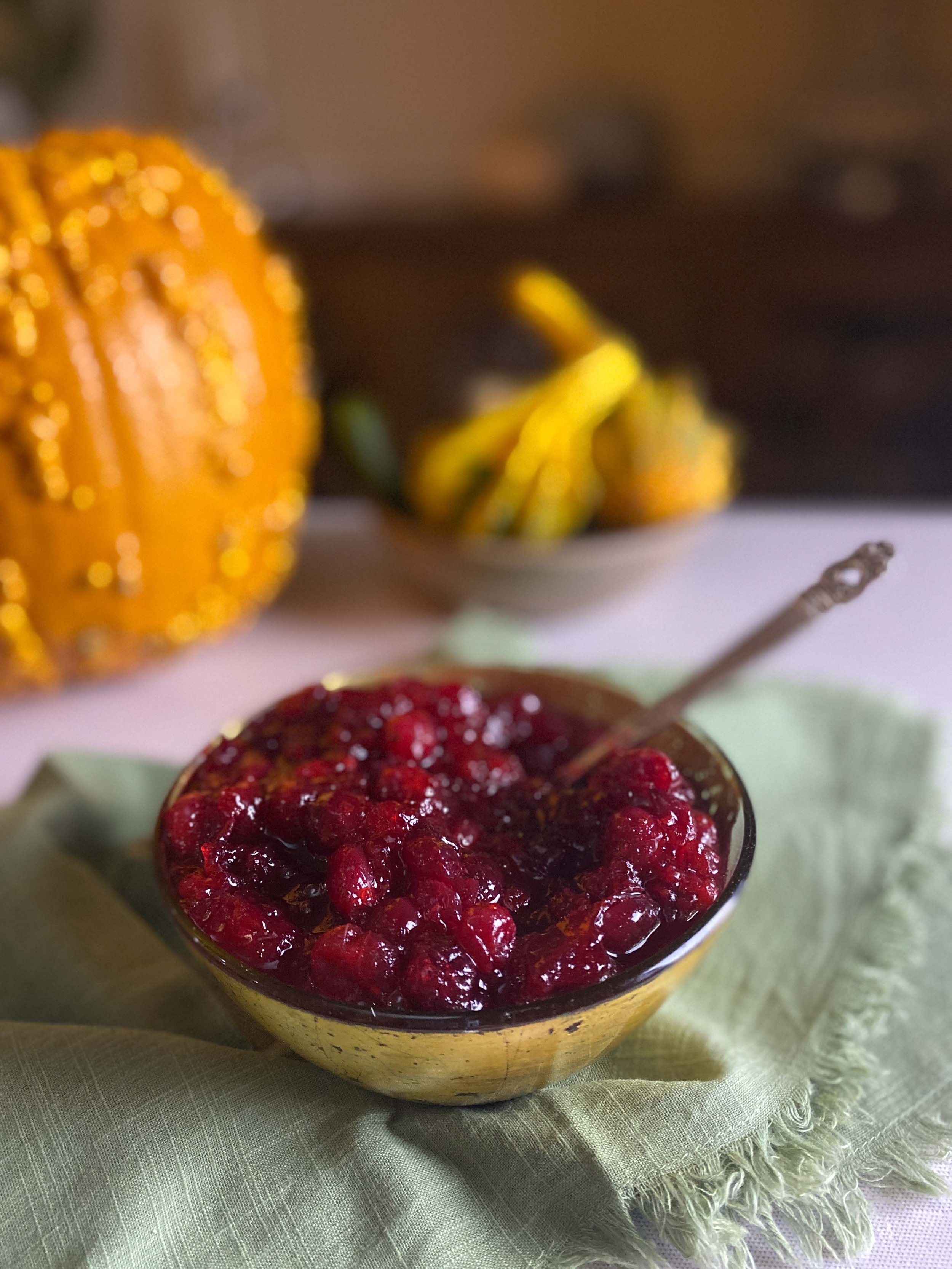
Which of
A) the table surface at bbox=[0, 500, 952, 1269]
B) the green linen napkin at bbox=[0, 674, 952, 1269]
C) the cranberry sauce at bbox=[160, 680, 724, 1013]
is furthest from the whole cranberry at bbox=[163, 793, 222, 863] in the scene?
the table surface at bbox=[0, 500, 952, 1269]

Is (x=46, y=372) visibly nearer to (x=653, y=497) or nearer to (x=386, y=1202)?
(x=653, y=497)

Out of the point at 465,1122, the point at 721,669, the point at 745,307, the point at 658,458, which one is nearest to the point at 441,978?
the point at 465,1122

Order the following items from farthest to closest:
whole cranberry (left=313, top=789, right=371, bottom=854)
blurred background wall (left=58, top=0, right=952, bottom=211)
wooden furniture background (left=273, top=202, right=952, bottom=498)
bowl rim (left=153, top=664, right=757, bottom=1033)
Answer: blurred background wall (left=58, top=0, right=952, bottom=211), wooden furniture background (left=273, top=202, right=952, bottom=498), whole cranberry (left=313, top=789, right=371, bottom=854), bowl rim (left=153, top=664, right=757, bottom=1033)

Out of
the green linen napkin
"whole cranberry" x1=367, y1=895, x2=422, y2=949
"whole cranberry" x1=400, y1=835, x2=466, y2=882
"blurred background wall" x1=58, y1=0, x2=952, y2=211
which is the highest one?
"blurred background wall" x1=58, y1=0, x2=952, y2=211

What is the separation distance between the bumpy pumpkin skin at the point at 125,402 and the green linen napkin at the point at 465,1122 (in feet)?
1.10

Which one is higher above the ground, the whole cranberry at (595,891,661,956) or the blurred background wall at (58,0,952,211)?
the blurred background wall at (58,0,952,211)

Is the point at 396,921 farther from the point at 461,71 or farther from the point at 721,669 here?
the point at 461,71

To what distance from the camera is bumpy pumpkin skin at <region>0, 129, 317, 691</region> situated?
1.05 m

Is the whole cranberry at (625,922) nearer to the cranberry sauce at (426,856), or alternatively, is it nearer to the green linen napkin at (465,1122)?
the cranberry sauce at (426,856)

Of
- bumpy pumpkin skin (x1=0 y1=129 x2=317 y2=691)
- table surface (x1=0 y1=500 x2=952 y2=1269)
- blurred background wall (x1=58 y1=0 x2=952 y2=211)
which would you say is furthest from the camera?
blurred background wall (x1=58 y1=0 x2=952 y2=211)

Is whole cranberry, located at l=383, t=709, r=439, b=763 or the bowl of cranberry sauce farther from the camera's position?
whole cranberry, located at l=383, t=709, r=439, b=763

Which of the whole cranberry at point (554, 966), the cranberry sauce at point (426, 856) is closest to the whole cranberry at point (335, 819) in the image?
the cranberry sauce at point (426, 856)

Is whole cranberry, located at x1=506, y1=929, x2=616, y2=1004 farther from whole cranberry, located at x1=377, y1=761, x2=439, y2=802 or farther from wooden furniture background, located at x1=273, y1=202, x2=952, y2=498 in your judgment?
wooden furniture background, located at x1=273, y1=202, x2=952, y2=498

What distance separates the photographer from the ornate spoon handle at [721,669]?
0.74 metres
